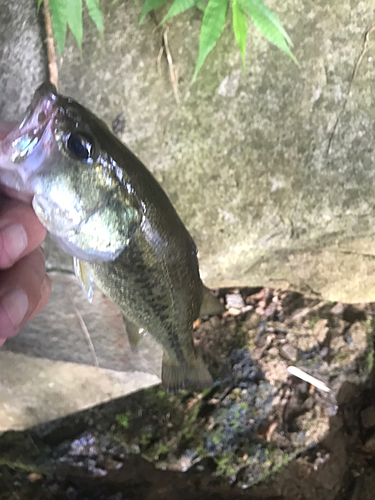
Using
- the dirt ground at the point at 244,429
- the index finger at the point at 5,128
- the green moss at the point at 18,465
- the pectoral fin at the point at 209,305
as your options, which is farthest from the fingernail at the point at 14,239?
the green moss at the point at 18,465

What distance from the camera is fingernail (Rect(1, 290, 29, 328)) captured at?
0.88 meters

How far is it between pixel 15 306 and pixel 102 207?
13.9 inches

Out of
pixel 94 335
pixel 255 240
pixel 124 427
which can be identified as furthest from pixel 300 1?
pixel 124 427

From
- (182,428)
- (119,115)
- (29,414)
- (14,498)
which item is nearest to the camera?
(119,115)

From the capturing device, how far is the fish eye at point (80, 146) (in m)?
0.74

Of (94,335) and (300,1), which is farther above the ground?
(300,1)

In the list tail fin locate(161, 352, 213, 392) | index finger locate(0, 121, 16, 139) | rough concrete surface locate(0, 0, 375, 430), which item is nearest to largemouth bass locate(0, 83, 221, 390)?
index finger locate(0, 121, 16, 139)

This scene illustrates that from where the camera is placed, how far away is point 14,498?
5.10 feet

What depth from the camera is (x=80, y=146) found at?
75cm

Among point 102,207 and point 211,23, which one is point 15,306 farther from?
point 211,23

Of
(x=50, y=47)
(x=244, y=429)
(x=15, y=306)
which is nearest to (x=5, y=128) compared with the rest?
(x=15, y=306)

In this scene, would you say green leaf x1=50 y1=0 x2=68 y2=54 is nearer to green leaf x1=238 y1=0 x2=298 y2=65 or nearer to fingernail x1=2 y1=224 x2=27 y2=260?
green leaf x1=238 y1=0 x2=298 y2=65

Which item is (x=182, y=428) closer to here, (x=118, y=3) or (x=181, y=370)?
(x=181, y=370)

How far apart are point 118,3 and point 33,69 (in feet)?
1.36
